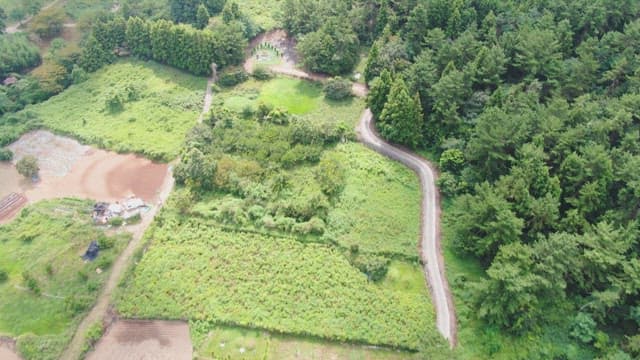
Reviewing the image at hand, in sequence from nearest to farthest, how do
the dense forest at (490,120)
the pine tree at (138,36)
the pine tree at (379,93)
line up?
the dense forest at (490,120) → the pine tree at (379,93) → the pine tree at (138,36)

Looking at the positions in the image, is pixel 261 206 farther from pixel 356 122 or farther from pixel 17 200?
pixel 17 200

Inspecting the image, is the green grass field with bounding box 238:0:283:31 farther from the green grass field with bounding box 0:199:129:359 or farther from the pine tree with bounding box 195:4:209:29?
the green grass field with bounding box 0:199:129:359

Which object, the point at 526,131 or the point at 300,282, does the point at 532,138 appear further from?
the point at 300,282

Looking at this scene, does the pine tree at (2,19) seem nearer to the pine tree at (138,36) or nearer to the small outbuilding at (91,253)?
the pine tree at (138,36)

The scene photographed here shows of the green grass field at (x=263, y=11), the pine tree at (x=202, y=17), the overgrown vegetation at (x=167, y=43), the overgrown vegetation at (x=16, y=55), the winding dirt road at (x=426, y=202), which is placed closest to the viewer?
the winding dirt road at (x=426, y=202)

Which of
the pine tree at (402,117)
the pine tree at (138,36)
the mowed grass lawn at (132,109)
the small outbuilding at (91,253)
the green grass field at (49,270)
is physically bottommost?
the green grass field at (49,270)

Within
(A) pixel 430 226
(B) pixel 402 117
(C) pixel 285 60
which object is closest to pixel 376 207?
(A) pixel 430 226

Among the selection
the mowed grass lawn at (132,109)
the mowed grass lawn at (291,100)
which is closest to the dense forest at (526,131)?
the mowed grass lawn at (291,100)
